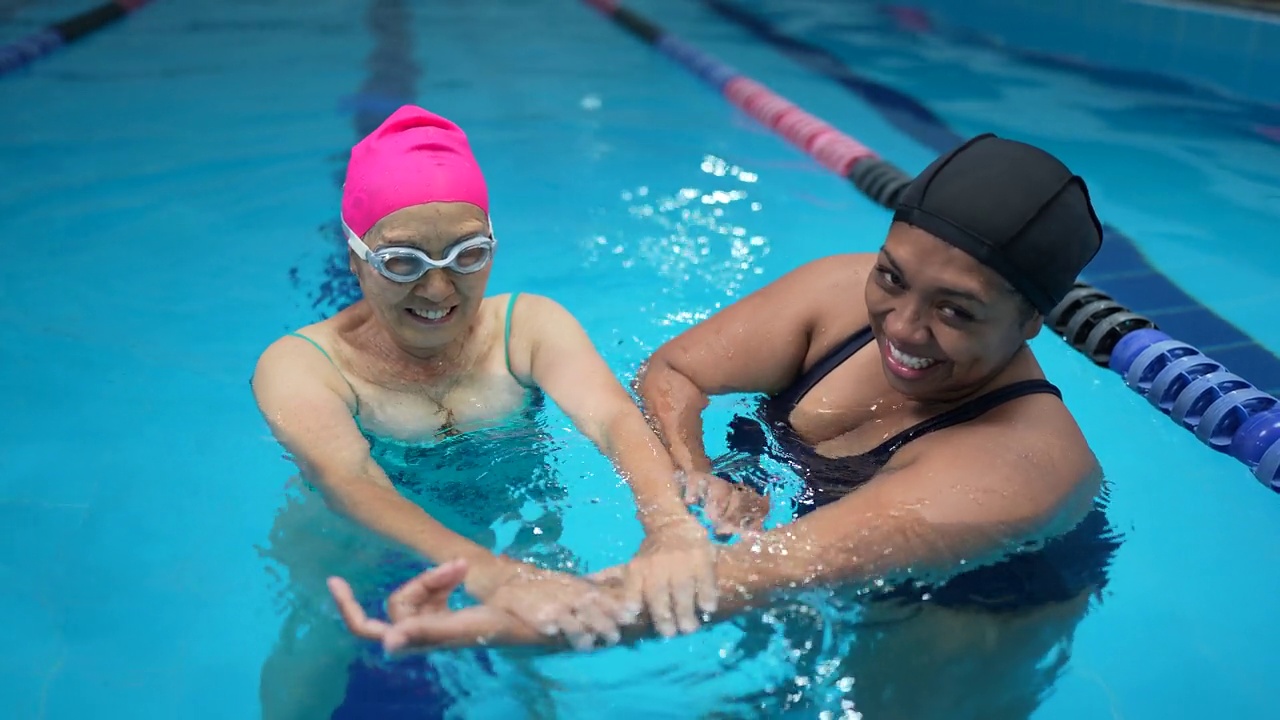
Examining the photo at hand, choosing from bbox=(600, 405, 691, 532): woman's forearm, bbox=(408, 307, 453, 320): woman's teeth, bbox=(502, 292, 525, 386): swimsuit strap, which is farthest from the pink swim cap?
bbox=(600, 405, 691, 532): woman's forearm

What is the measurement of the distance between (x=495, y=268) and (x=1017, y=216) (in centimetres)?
339

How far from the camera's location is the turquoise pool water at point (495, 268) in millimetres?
2908

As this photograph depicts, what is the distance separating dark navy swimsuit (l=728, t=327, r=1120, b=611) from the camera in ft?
8.28

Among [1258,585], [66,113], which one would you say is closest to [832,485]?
[1258,585]

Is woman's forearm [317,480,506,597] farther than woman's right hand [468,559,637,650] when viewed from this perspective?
Yes

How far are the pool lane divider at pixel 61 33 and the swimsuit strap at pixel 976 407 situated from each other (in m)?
7.54

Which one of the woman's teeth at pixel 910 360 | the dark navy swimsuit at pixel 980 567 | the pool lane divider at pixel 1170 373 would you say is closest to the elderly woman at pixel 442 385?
the dark navy swimsuit at pixel 980 567

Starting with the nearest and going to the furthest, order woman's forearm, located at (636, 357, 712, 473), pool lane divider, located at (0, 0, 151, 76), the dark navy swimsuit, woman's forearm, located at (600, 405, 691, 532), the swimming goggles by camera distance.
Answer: the dark navy swimsuit → woman's forearm, located at (600, 405, 691, 532) → the swimming goggles → woman's forearm, located at (636, 357, 712, 473) → pool lane divider, located at (0, 0, 151, 76)

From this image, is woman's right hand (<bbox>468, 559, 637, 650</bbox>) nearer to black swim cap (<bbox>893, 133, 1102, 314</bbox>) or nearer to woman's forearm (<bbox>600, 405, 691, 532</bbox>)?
woman's forearm (<bbox>600, 405, 691, 532</bbox>)

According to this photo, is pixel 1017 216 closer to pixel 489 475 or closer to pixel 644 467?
pixel 644 467

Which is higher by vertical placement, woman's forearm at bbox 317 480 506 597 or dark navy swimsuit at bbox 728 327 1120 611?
dark navy swimsuit at bbox 728 327 1120 611

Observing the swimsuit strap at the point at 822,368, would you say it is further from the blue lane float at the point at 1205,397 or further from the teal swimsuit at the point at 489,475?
the blue lane float at the point at 1205,397

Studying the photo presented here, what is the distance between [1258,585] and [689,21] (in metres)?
8.41

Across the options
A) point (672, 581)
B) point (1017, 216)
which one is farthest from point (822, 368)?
point (672, 581)
